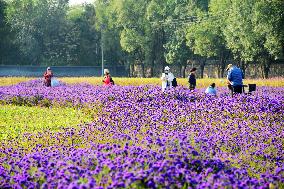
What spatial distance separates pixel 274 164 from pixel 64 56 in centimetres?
7227

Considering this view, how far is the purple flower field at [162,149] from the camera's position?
5.40 metres

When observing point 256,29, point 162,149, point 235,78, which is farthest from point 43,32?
point 162,149

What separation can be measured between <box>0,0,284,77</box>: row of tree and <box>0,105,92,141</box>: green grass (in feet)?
127

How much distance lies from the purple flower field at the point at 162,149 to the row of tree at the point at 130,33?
4158 cm

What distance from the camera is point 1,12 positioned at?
232 feet

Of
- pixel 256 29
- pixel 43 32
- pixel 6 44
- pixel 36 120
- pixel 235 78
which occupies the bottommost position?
pixel 36 120

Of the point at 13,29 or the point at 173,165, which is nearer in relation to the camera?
the point at 173,165

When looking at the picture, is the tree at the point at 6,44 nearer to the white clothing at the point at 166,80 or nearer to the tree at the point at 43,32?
the tree at the point at 43,32

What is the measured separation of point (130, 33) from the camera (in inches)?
2793

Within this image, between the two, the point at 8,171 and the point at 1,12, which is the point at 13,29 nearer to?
the point at 1,12

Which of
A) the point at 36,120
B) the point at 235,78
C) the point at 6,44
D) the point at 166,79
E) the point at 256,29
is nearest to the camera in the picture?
the point at 36,120

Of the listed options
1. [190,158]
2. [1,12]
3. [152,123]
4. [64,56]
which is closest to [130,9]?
[64,56]

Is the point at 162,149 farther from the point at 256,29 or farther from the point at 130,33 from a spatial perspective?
the point at 130,33

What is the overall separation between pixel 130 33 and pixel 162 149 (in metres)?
64.9
